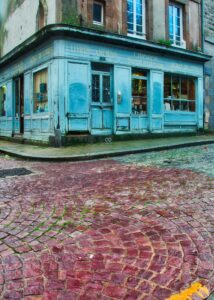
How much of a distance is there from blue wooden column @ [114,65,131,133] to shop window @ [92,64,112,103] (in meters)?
0.29

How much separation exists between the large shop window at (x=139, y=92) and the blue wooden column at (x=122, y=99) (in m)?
0.46

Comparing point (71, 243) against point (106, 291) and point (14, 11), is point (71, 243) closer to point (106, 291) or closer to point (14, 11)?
point (106, 291)

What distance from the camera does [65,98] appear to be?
1133 cm

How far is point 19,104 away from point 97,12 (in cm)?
592

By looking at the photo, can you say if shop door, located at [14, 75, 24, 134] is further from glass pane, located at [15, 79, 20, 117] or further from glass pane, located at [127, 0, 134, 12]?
glass pane, located at [127, 0, 134, 12]

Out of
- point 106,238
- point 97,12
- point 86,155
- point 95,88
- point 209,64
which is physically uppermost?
point 97,12

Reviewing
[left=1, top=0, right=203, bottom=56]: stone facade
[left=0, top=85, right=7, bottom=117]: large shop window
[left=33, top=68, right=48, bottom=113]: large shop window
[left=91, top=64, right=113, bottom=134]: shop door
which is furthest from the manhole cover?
[left=0, top=85, right=7, bottom=117]: large shop window

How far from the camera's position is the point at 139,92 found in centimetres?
1368

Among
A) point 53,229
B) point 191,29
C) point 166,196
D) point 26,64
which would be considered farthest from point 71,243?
point 191,29

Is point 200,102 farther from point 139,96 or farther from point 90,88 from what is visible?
point 90,88

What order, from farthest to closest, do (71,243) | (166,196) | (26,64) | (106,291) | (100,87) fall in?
1. (26,64)
2. (100,87)
3. (166,196)
4. (71,243)
5. (106,291)

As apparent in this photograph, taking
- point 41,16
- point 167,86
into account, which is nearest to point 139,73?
point 167,86

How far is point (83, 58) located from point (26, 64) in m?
3.43

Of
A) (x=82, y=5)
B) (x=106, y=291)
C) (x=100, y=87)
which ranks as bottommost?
(x=106, y=291)
